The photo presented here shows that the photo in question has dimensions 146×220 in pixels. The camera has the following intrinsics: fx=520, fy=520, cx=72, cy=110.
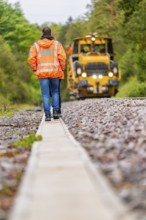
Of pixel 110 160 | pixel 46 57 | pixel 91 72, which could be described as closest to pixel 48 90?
pixel 46 57

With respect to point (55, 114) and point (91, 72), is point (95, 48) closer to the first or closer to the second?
point (91, 72)

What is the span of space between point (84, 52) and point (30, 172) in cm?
2450

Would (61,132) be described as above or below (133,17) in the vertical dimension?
below

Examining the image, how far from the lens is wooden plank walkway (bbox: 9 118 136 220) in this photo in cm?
365

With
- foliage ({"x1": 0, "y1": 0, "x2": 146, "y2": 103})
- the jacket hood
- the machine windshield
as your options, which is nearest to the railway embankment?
the jacket hood

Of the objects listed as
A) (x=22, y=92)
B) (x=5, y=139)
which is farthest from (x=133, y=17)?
(x=22, y=92)

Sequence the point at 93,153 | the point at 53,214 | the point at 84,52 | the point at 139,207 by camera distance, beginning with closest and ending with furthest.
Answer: the point at 53,214 < the point at 139,207 < the point at 93,153 < the point at 84,52

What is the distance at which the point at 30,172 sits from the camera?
5.17m

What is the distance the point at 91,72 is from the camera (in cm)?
2811

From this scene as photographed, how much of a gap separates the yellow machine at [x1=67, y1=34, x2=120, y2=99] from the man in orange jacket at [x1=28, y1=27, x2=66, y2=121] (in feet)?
47.9

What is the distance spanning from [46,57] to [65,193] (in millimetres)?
8628

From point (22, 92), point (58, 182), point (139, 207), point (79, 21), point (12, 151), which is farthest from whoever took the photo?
point (79, 21)

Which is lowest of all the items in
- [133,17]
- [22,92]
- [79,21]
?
[22,92]

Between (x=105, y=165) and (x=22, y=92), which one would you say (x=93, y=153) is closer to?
(x=105, y=165)
